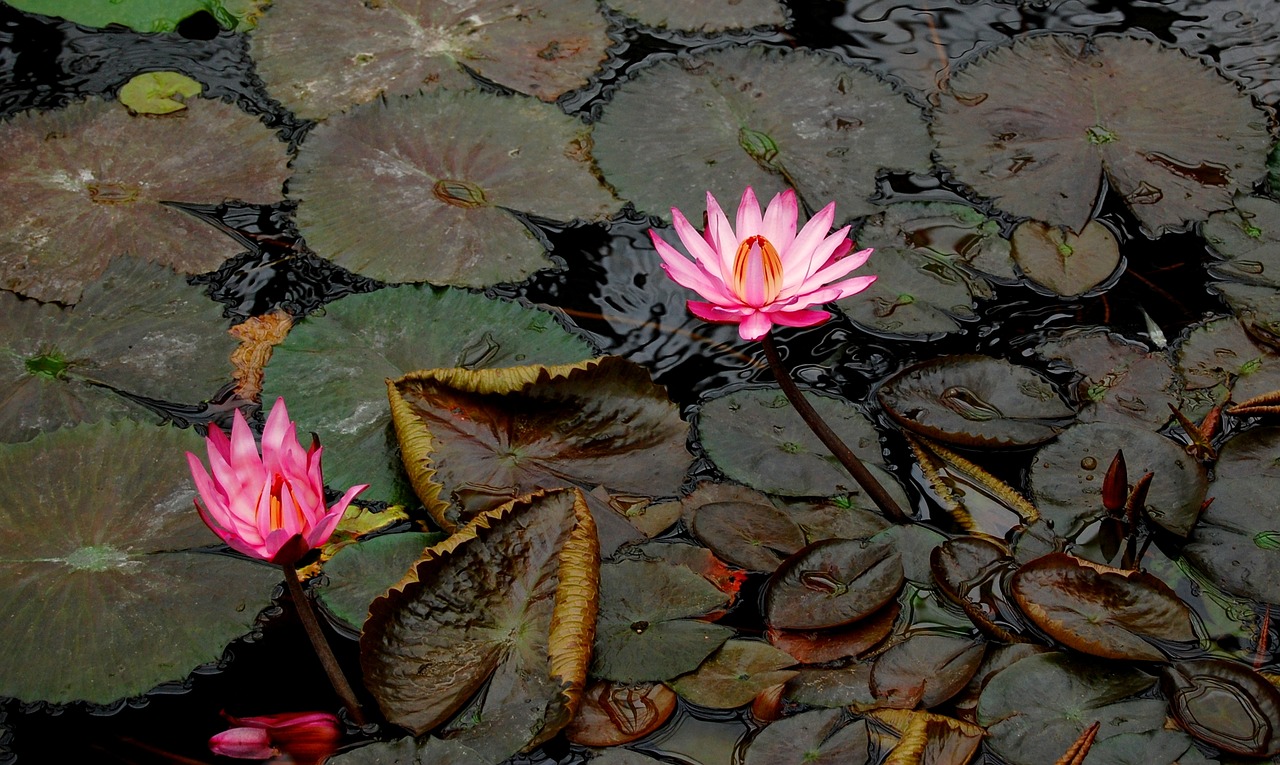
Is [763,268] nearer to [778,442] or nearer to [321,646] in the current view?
[778,442]

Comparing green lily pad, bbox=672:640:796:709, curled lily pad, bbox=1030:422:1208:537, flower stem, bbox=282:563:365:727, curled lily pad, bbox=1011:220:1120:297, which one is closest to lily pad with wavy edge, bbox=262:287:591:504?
flower stem, bbox=282:563:365:727

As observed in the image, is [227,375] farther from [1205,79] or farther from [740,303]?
[1205,79]

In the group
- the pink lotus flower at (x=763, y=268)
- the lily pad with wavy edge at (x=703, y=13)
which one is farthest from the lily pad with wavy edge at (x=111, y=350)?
the lily pad with wavy edge at (x=703, y=13)

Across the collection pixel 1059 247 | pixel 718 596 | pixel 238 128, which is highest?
pixel 238 128

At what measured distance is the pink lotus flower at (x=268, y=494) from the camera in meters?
1.70

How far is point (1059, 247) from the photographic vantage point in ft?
9.75

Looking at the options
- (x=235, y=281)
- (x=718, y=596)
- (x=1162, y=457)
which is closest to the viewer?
(x=718, y=596)

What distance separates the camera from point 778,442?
2.47 m

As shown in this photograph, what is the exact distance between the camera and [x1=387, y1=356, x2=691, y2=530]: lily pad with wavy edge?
90.4 inches

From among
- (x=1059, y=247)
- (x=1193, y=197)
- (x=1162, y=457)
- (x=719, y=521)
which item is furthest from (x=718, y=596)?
(x=1193, y=197)

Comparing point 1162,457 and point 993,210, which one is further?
point 993,210

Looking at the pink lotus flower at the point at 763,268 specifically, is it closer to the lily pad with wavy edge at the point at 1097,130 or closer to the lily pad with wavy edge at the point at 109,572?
the lily pad with wavy edge at the point at 109,572

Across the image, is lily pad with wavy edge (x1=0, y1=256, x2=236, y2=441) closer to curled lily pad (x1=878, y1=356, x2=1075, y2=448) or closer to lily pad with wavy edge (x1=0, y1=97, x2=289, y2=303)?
lily pad with wavy edge (x1=0, y1=97, x2=289, y2=303)

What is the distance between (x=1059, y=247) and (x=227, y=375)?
2.28 meters
